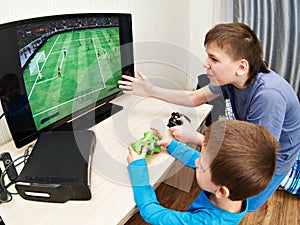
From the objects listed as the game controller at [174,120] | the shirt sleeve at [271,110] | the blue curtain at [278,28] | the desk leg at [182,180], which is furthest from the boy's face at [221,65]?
the blue curtain at [278,28]

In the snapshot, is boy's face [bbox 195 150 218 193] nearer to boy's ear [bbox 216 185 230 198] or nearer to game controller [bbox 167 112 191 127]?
boy's ear [bbox 216 185 230 198]

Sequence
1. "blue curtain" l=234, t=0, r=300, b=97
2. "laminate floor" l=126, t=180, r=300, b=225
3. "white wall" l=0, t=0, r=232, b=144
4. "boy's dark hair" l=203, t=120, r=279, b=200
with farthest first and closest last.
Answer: "blue curtain" l=234, t=0, r=300, b=97 < "laminate floor" l=126, t=180, r=300, b=225 < "white wall" l=0, t=0, r=232, b=144 < "boy's dark hair" l=203, t=120, r=279, b=200

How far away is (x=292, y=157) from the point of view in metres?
1.25

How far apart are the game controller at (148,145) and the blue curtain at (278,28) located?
1417 mm

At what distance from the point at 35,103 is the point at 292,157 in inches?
45.2

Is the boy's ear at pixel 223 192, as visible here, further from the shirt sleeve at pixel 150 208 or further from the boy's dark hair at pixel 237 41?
the boy's dark hair at pixel 237 41

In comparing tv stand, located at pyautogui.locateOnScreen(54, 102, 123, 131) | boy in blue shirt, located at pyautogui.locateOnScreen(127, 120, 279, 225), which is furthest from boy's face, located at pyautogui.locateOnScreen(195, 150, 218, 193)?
tv stand, located at pyautogui.locateOnScreen(54, 102, 123, 131)

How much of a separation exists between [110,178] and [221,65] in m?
0.63

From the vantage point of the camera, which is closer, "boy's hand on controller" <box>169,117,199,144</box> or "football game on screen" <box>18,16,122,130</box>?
"football game on screen" <box>18,16,122,130</box>

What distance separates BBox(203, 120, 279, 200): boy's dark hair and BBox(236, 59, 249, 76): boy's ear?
0.40 m

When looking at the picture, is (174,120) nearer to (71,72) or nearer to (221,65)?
(221,65)

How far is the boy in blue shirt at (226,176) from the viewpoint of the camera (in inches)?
28.0

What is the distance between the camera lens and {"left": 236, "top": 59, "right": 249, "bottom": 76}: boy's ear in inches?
42.1

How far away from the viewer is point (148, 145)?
1.03 meters
